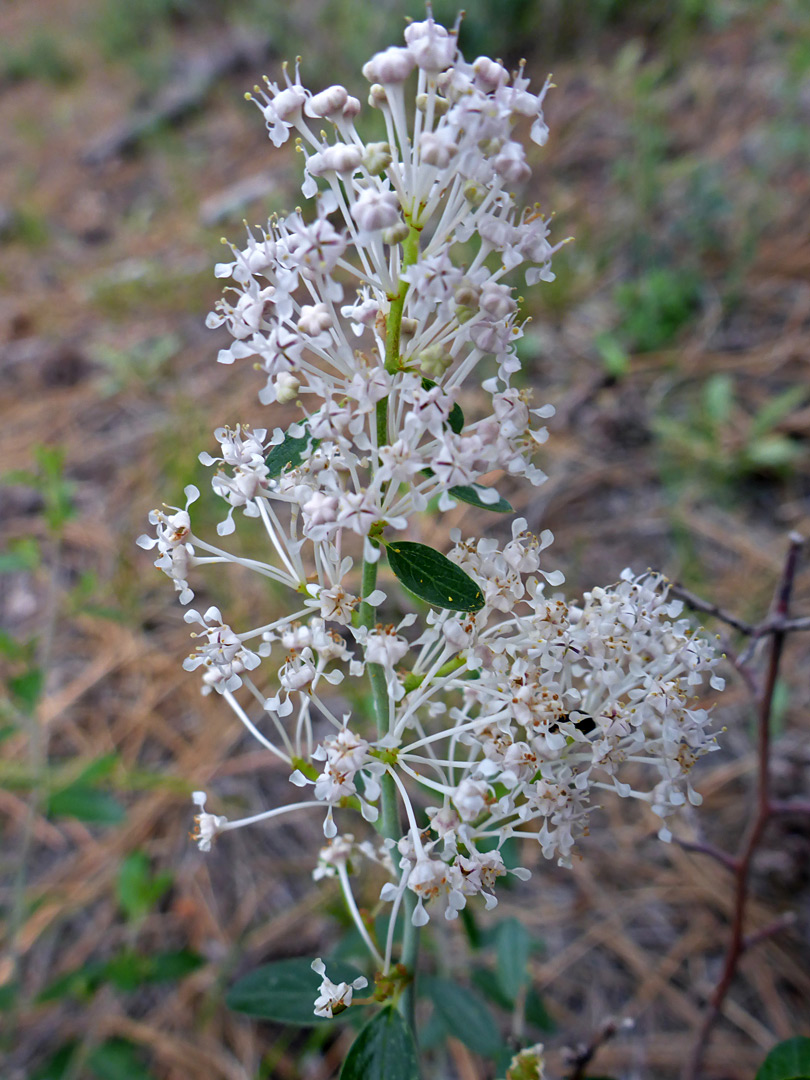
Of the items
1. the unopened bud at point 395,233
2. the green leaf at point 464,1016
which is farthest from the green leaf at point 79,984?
the unopened bud at point 395,233

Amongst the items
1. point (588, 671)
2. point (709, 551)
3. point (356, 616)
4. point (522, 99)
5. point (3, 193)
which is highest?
point (3, 193)

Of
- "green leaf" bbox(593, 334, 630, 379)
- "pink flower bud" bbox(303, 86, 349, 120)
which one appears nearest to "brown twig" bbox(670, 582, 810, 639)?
"pink flower bud" bbox(303, 86, 349, 120)

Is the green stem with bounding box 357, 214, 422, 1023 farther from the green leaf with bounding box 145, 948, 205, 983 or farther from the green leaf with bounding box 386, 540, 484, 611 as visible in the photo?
the green leaf with bounding box 145, 948, 205, 983

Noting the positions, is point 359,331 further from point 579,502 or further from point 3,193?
point 3,193

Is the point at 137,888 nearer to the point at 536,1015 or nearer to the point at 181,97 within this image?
the point at 536,1015

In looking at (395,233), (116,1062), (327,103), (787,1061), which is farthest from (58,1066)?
(327,103)

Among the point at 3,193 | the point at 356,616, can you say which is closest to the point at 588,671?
the point at 356,616
